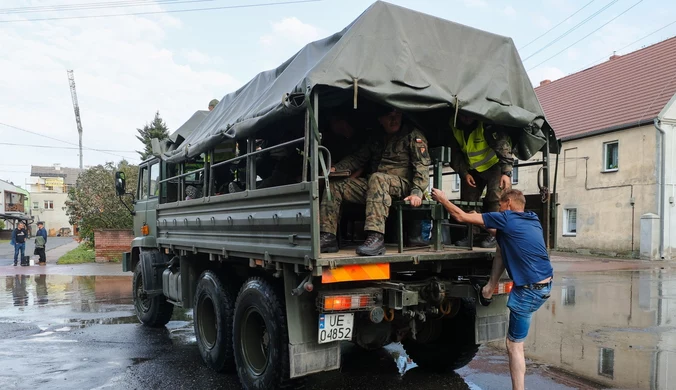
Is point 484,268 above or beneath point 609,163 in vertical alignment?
beneath

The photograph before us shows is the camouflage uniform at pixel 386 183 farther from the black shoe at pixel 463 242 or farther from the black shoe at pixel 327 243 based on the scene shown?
the black shoe at pixel 463 242

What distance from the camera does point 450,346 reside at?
5395 mm

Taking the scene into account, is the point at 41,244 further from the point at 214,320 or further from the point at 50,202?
the point at 50,202

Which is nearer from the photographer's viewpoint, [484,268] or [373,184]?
→ [373,184]

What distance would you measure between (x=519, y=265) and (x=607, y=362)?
271 cm

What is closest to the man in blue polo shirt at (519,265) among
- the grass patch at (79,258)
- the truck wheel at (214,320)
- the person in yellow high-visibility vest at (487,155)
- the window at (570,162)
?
the person in yellow high-visibility vest at (487,155)

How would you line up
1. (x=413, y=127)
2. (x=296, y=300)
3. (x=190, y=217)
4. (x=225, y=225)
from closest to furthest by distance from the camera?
(x=296, y=300) < (x=413, y=127) < (x=225, y=225) < (x=190, y=217)

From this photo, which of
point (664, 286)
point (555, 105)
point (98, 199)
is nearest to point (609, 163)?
point (555, 105)

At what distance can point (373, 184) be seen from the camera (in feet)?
14.2

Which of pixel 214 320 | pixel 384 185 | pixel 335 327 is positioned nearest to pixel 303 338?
pixel 335 327

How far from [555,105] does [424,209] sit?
890 inches

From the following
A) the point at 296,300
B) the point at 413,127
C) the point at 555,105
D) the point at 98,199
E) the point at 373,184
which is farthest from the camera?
the point at 555,105

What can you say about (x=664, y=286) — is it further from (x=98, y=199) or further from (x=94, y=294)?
(x=98, y=199)

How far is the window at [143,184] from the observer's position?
834 cm
